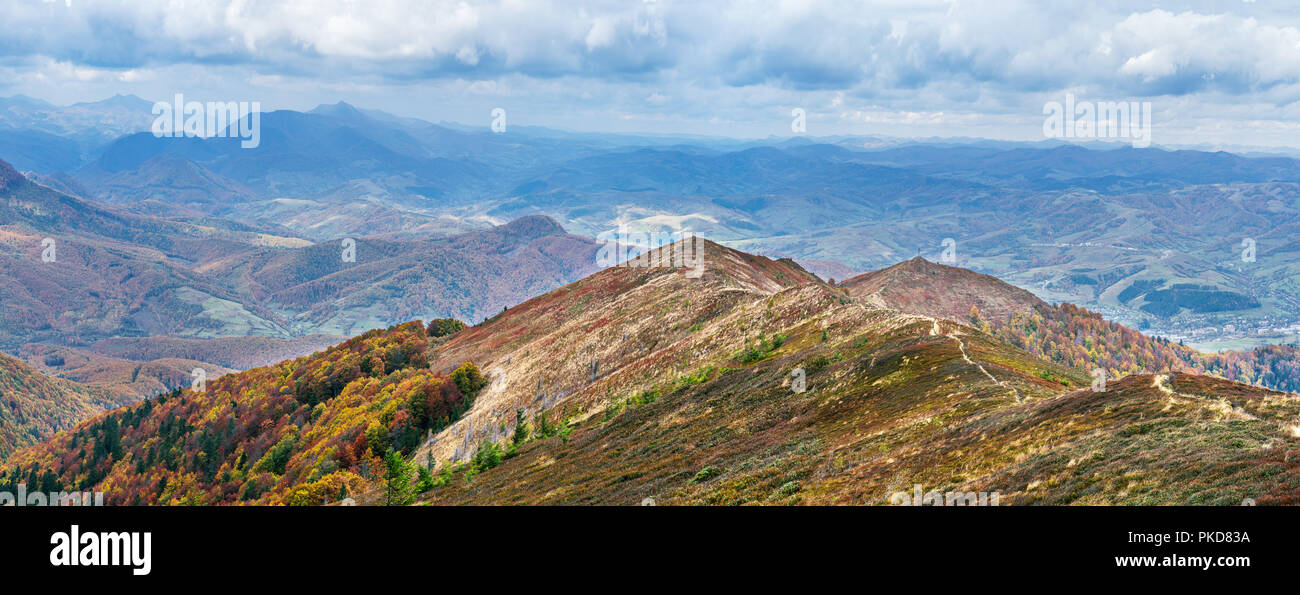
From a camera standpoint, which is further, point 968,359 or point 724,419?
point 724,419

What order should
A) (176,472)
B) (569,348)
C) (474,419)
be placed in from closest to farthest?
(474,419) < (569,348) < (176,472)

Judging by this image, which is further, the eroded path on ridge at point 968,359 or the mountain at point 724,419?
the eroded path on ridge at point 968,359

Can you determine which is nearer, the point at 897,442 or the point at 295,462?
the point at 897,442

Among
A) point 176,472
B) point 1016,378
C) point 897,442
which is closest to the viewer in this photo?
point 897,442


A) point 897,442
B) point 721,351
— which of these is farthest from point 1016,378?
point 721,351

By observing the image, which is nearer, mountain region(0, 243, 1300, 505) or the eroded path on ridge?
mountain region(0, 243, 1300, 505)

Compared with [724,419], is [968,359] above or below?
above
